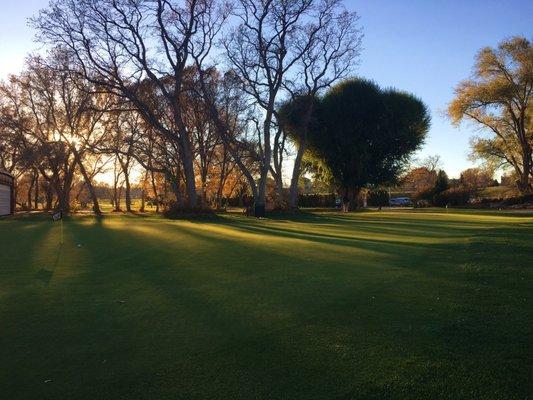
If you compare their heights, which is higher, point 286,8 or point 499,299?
point 286,8

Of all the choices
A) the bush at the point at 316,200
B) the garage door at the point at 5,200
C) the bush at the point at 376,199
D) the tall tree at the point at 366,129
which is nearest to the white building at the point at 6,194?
the garage door at the point at 5,200

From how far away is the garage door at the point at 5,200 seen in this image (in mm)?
39281

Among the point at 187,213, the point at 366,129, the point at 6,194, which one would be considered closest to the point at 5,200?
the point at 6,194

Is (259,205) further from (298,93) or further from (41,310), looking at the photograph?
(41,310)

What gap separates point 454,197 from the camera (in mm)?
55188

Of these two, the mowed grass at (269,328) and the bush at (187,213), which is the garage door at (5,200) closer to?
the bush at (187,213)

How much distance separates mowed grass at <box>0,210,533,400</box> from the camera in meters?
3.93

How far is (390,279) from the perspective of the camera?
309 inches

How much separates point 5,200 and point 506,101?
49.5 m

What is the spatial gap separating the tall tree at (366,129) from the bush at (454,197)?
12392 mm

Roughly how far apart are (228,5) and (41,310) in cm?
3098

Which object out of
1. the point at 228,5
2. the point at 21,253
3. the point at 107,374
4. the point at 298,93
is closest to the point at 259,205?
the point at 298,93

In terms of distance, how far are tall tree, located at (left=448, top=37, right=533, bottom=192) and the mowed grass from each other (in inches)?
1885

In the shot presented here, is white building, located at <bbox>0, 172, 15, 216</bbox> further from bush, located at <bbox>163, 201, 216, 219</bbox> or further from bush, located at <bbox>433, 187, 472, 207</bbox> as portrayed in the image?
bush, located at <bbox>433, 187, 472, 207</bbox>
